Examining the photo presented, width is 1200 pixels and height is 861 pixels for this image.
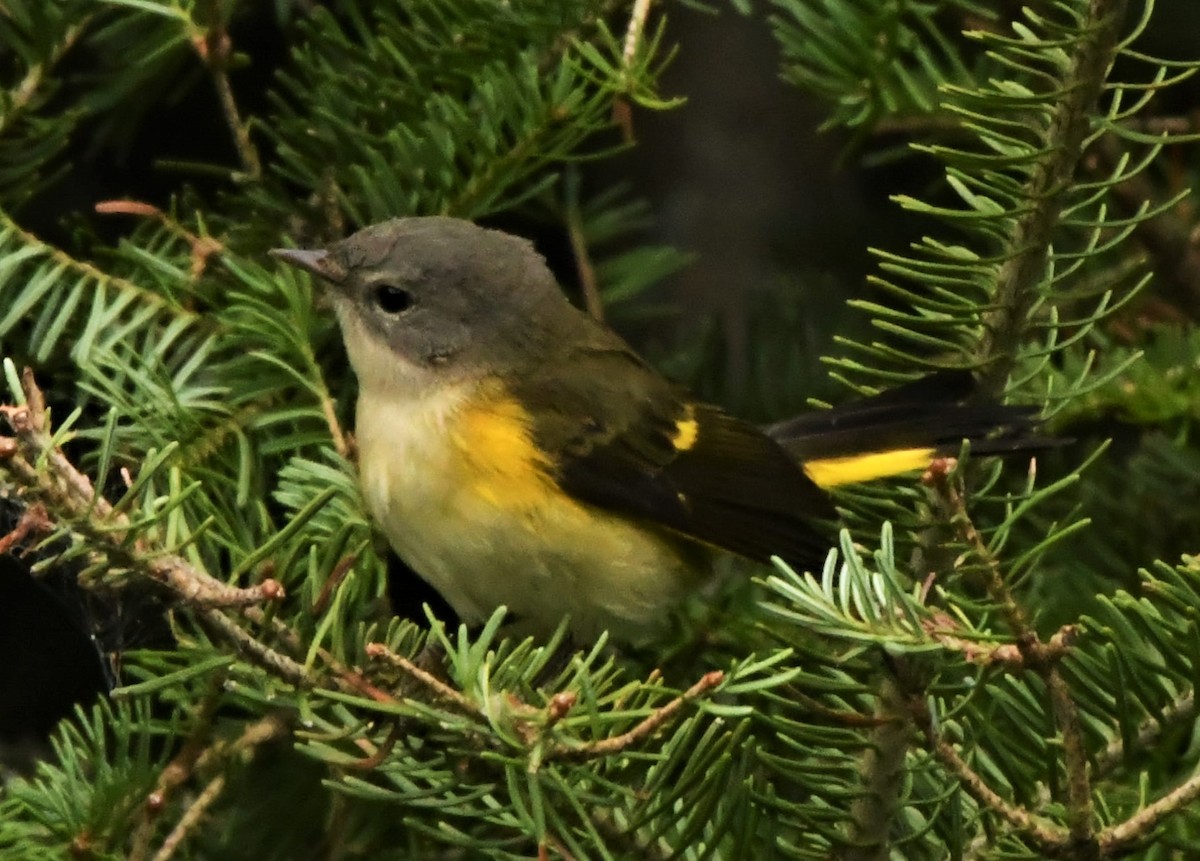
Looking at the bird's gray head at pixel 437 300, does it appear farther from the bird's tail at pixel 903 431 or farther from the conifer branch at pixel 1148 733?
the conifer branch at pixel 1148 733

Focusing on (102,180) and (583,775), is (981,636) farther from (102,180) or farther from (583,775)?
(102,180)

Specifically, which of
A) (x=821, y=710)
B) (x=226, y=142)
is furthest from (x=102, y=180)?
(x=821, y=710)

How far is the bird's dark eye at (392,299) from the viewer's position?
4.68 feet

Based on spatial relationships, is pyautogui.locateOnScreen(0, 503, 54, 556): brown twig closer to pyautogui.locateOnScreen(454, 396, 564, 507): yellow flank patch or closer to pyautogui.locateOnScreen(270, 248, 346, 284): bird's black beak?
pyautogui.locateOnScreen(270, 248, 346, 284): bird's black beak

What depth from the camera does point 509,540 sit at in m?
1.34

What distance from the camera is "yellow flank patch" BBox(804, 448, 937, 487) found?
4.48 ft

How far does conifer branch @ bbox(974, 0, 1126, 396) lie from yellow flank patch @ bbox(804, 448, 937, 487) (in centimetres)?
36

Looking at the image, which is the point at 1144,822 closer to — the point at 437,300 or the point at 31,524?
the point at 31,524

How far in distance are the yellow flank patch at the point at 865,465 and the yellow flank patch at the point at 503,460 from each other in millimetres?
257

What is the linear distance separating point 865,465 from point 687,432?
18 cm

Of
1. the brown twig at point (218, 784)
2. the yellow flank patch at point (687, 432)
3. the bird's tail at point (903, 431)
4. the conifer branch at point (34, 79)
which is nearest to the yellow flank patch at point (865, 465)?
the bird's tail at point (903, 431)

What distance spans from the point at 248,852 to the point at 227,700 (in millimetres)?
261

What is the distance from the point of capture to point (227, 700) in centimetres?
102

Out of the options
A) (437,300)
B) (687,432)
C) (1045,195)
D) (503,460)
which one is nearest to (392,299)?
(437,300)
